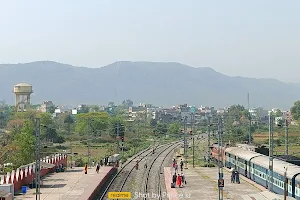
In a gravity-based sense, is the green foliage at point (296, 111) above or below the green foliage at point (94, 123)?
above

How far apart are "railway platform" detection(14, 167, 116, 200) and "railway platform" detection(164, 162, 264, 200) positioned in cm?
605

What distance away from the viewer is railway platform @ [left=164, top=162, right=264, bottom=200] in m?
36.9

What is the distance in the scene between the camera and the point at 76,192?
3900 centimetres

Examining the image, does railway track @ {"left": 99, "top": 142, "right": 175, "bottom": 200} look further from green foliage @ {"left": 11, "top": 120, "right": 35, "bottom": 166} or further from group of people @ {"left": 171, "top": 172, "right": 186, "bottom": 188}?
green foliage @ {"left": 11, "top": 120, "right": 35, "bottom": 166}

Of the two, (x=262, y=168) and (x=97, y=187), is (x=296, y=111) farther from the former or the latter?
(x=97, y=187)

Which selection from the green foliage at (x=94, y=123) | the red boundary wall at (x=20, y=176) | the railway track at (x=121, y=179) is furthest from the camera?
the green foliage at (x=94, y=123)

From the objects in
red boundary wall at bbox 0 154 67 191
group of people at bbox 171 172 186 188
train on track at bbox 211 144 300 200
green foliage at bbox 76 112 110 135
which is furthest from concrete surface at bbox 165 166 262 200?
green foliage at bbox 76 112 110 135

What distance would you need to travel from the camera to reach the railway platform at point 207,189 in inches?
1454

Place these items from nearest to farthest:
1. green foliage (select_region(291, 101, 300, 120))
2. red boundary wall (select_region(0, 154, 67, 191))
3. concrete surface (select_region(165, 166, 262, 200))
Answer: concrete surface (select_region(165, 166, 262, 200)) → red boundary wall (select_region(0, 154, 67, 191)) → green foliage (select_region(291, 101, 300, 120))

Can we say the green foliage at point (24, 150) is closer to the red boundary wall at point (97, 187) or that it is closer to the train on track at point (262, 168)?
the red boundary wall at point (97, 187)

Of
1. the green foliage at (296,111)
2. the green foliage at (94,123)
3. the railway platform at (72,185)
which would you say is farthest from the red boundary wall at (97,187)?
the green foliage at (296,111)

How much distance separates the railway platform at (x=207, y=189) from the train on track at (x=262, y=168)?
0.98 meters

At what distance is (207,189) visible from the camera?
133 feet

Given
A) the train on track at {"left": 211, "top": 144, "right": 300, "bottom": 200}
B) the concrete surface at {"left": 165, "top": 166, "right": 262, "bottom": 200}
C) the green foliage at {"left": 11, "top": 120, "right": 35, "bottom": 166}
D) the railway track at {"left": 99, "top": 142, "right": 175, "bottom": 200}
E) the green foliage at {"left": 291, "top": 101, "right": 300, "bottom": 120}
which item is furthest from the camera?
the green foliage at {"left": 291, "top": 101, "right": 300, "bottom": 120}
